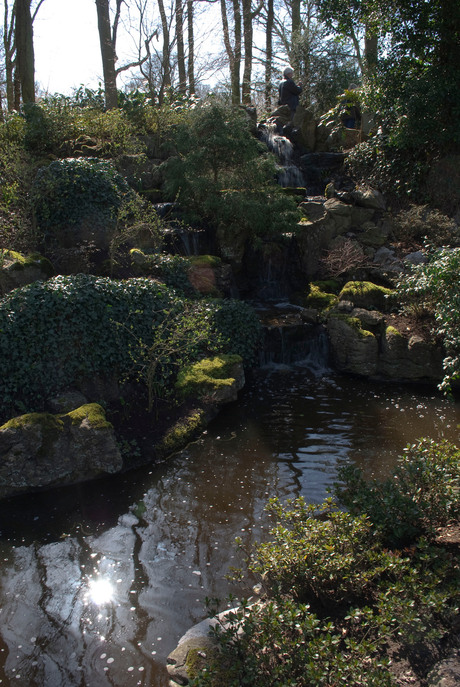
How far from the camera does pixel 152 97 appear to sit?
16797 millimetres

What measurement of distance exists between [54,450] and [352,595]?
3975 millimetres

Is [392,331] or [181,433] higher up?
[392,331]

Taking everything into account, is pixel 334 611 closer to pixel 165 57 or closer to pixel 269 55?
pixel 165 57

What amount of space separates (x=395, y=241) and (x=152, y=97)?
995 cm

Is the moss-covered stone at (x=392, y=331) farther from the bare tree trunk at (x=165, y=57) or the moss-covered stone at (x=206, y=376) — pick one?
the bare tree trunk at (x=165, y=57)

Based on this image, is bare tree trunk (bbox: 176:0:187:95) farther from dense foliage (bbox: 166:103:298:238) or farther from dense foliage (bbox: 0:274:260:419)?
dense foliage (bbox: 0:274:260:419)

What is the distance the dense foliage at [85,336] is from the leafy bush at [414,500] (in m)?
3.80

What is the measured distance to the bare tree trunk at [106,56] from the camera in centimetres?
1608

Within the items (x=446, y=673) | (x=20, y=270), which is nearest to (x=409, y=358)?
(x=446, y=673)

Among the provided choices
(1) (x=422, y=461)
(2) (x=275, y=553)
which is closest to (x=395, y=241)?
(1) (x=422, y=461)

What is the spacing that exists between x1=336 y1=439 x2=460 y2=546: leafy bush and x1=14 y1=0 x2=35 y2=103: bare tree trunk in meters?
15.5

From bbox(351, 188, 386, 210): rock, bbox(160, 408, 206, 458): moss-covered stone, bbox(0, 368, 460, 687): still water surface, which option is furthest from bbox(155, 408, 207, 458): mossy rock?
bbox(351, 188, 386, 210): rock

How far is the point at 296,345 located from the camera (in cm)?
1016

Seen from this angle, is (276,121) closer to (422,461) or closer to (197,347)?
(197,347)
